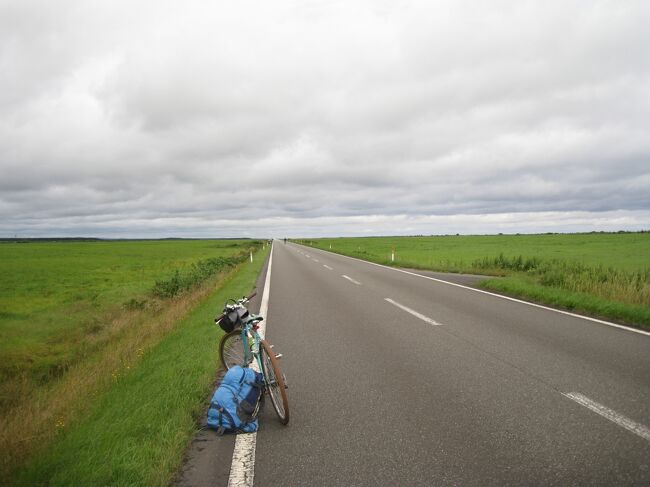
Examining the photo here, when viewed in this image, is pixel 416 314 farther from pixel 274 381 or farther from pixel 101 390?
pixel 101 390

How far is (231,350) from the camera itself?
5.16 meters

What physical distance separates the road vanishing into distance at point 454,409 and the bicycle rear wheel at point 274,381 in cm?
17

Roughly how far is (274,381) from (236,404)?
44 centimetres

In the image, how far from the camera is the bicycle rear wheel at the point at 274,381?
3560 millimetres

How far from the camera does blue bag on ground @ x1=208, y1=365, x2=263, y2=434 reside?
359 cm

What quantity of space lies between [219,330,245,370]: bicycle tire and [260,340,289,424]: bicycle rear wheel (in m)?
0.79

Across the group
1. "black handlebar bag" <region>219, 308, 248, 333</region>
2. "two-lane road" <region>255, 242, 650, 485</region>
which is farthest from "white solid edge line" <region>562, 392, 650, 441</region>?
"black handlebar bag" <region>219, 308, 248, 333</region>

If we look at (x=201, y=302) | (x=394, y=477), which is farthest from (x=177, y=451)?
(x=201, y=302)

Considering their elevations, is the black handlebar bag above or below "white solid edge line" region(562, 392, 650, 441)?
above

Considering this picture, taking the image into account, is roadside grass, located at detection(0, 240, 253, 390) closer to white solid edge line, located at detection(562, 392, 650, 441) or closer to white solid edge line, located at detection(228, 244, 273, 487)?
white solid edge line, located at detection(228, 244, 273, 487)

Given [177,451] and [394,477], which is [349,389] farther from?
Answer: [177,451]

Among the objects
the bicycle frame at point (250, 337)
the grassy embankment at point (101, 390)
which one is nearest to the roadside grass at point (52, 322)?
the grassy embankment at point (101, 390)

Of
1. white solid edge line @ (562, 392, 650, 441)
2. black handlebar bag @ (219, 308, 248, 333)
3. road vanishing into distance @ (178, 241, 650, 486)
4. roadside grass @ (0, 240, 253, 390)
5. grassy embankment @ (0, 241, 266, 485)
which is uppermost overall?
black handlebar bag @ (219, 308, 248, 333)

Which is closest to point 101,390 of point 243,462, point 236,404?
point 236,404
